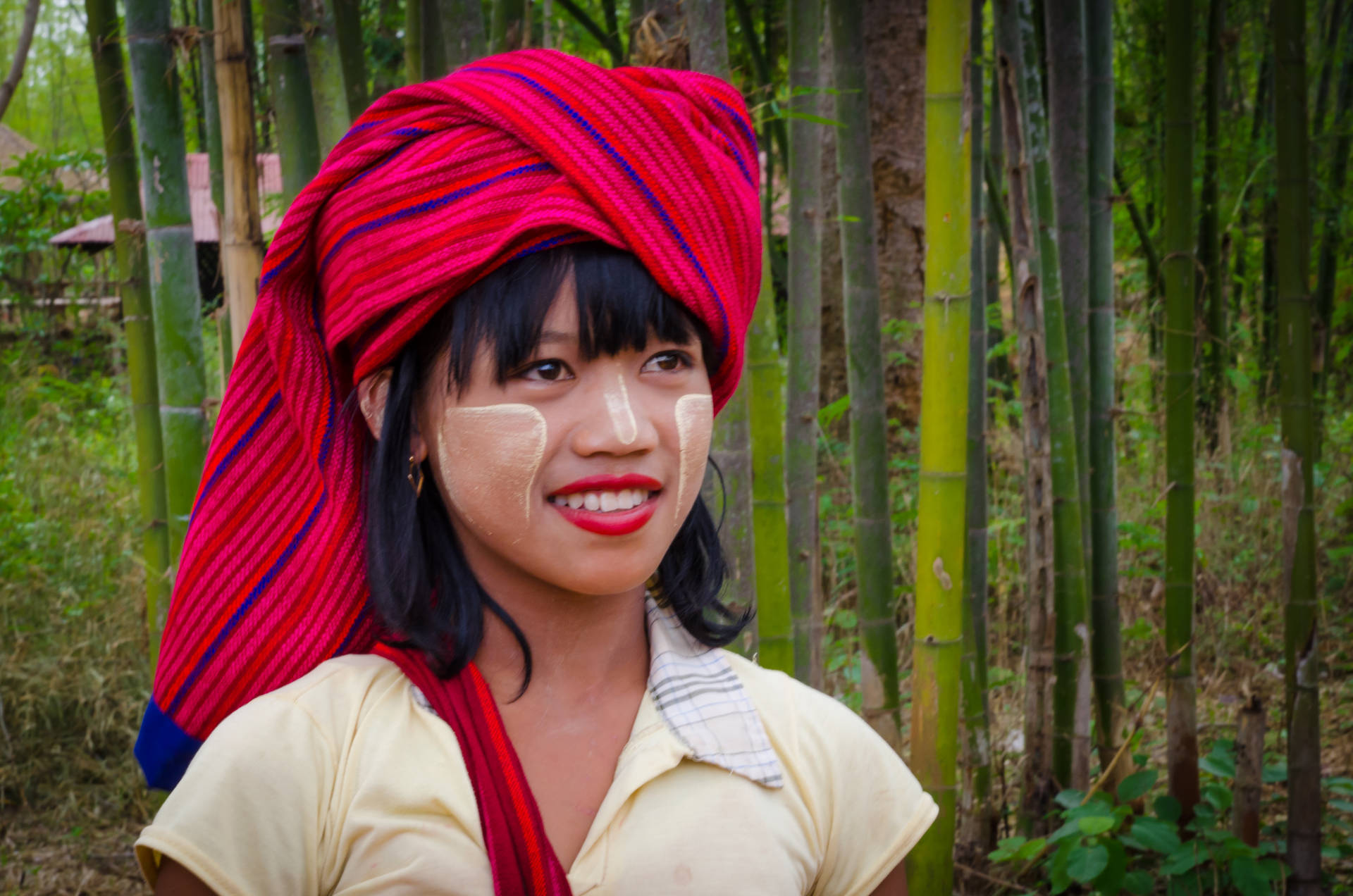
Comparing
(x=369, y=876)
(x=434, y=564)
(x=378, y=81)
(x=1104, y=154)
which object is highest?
(x=378, y=81)

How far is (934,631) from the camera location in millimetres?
1728

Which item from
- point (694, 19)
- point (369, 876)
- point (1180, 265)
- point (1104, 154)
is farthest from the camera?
point (1104, 154)

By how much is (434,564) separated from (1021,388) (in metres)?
1.67

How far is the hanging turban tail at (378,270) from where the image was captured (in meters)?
1.17

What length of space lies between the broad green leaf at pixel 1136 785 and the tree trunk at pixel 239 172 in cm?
196

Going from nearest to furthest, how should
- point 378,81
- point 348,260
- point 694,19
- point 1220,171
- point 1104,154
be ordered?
1. point 348,260
2. point 694,19
3. point 1104,154
4. point 1220,171
5. point 378,81

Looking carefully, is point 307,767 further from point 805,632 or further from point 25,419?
point 25,419

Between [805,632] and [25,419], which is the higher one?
[25,419]

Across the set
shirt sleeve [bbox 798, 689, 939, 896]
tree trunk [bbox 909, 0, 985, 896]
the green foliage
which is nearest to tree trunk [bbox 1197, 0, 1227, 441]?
tree trunk [bbox 909, 0, 985, 896]

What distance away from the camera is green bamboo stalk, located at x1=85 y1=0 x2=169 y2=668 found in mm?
2199

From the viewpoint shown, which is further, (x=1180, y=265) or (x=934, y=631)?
(x=1180, y=265)

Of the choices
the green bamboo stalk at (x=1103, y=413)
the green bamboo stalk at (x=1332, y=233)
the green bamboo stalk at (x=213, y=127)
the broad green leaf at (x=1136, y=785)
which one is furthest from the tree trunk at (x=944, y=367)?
the green bamboo stalk at (x=1332, y=233)

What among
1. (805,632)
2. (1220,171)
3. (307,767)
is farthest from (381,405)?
(1220,171)

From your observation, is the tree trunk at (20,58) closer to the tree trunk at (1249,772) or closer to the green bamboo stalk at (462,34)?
the green bamboo stalk at (462,34)
